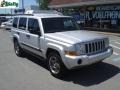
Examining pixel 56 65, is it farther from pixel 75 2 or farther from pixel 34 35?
pixel 75 2

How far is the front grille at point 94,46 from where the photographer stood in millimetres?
7223

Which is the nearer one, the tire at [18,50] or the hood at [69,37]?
the hood at [69,37]

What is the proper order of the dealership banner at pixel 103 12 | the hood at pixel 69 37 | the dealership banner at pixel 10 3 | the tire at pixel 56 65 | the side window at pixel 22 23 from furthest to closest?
the dealership banner at pixel 10 3 < the dealership banner at pixel 103 12 < the side window at pixel 22 23 < the tire at pixel 56 65 < the hood at pixel 69 37

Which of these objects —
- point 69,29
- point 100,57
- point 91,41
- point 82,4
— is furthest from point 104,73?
A: point 82,4

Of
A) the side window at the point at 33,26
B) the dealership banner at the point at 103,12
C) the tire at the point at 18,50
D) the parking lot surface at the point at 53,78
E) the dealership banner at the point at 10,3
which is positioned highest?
the dealership banner at the point at 10,3

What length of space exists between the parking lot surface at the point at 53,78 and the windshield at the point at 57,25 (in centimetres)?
150

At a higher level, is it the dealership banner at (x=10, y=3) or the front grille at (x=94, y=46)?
the dealership banner at (x=10, y=3)

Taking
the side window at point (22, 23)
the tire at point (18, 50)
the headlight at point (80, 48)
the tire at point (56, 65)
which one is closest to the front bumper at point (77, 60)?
the headlight at point (80, 48)

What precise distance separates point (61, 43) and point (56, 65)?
0.82 meters

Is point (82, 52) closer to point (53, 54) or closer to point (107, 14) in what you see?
point (53, 54)

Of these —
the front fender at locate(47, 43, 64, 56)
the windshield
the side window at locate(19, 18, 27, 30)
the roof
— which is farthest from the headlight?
the roof

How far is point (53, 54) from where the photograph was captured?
25.4 ft

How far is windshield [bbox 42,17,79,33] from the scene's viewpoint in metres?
8.52

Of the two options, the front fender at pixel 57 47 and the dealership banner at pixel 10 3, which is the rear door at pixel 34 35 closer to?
the front fender at pixel 57 47
